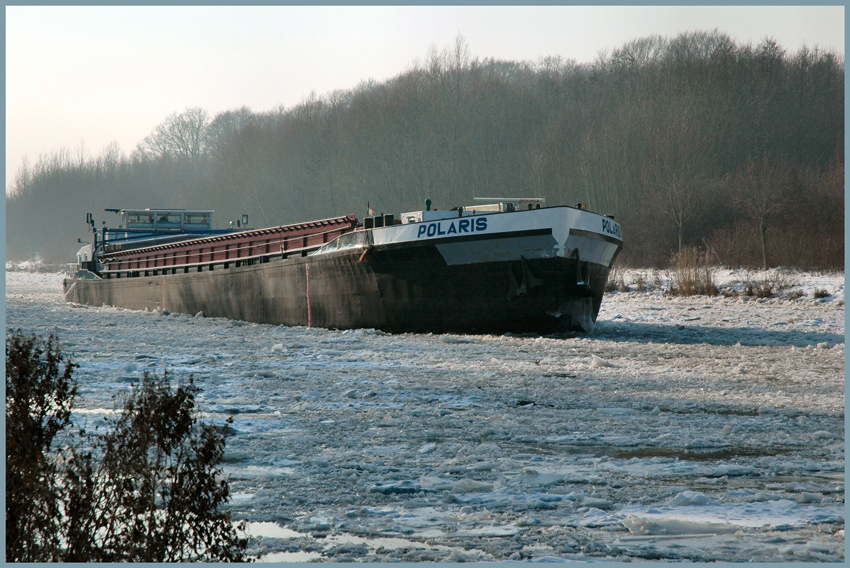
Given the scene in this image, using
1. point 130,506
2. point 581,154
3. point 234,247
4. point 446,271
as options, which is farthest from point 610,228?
point 581,154

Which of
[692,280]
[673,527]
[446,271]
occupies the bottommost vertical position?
[673,527]

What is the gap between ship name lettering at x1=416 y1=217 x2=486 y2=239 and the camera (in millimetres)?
13070

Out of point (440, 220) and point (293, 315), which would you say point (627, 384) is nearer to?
point (440, 220)

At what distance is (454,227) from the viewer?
1319 cm

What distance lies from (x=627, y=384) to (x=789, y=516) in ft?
14.5

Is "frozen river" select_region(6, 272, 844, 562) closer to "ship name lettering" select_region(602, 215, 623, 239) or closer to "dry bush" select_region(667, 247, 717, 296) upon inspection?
"ship name lettering" select_region(602, 215, 623, 239)

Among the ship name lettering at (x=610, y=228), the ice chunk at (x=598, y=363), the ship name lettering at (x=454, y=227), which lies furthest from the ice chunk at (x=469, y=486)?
the ship name lettering at (x=610, y=228)

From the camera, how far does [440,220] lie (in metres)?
13.3

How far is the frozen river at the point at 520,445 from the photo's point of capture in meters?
3.50

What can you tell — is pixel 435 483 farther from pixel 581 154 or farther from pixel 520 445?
pixel 581 154

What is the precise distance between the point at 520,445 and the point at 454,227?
820 cm

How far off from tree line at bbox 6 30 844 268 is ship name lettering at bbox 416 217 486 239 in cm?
667

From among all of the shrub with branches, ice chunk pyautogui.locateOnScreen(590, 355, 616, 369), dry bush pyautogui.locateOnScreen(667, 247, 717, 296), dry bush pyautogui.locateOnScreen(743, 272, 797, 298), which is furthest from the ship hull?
the shrub with branches

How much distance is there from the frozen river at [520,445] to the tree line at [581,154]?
24.3 ft
